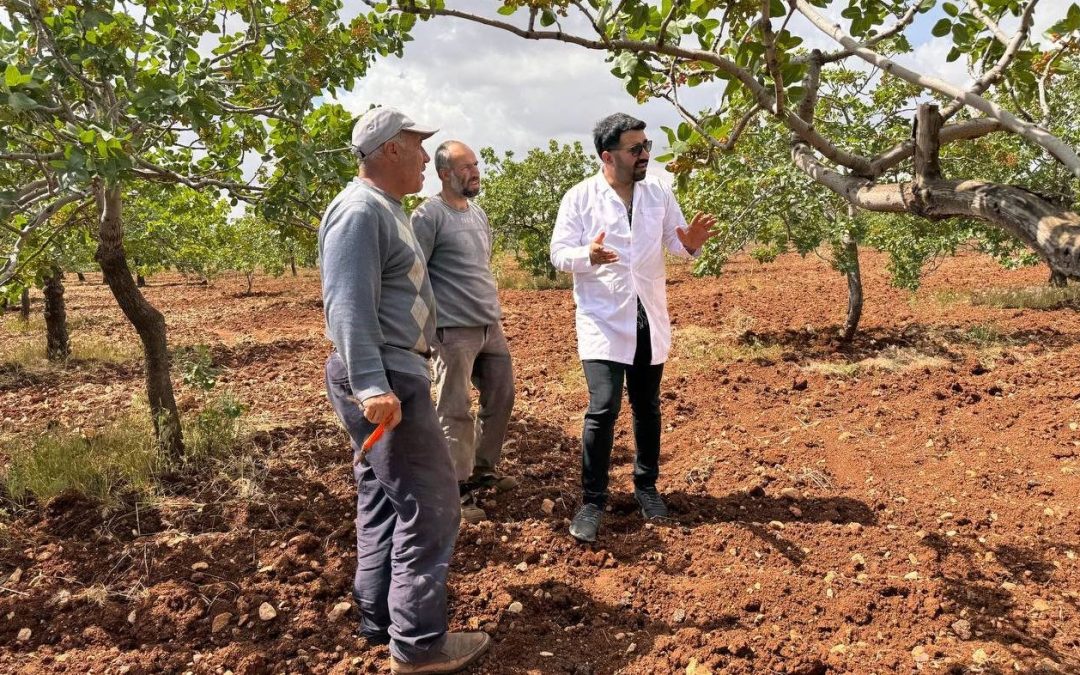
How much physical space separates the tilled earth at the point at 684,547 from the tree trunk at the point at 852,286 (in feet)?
3.78

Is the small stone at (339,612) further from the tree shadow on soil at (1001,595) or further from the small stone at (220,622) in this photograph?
the tree shadow on soil at (1001,595)

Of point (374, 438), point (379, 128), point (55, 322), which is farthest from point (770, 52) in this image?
point (55, 322)

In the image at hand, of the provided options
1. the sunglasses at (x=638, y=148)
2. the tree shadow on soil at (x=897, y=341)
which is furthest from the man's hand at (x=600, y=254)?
the tree shadow on soil at (x=897, y=341)

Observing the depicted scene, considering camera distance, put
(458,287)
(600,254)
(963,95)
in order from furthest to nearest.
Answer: (458,287), (600,254), (963,95)

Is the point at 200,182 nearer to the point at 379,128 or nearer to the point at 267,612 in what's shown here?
the point at 379,128

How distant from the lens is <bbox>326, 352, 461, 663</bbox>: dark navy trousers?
7.20 feet

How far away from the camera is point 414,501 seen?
221 cm

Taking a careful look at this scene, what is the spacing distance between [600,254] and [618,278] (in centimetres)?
36

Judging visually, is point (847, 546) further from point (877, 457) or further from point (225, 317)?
point (225, 317)

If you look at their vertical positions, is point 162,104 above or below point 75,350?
above

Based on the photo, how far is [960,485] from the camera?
3646mm

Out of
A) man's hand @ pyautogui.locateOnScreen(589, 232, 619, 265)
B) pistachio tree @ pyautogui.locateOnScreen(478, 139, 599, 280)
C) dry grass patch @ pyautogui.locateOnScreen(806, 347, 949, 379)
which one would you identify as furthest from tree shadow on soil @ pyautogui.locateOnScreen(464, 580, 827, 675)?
pistachio tree @ pyautogui.locateOnScreen(478, 139, 599, 280)

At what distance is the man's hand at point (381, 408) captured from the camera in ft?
6.63

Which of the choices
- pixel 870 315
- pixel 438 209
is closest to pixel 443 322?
pixel 438 209
